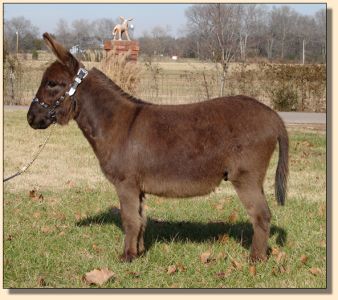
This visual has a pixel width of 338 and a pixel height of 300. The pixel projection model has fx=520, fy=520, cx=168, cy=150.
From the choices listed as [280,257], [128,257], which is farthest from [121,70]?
[280,257]

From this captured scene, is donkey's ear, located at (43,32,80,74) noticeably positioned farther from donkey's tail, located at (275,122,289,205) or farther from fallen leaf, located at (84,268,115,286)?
donkey's tail, located at (275,122,289,205)

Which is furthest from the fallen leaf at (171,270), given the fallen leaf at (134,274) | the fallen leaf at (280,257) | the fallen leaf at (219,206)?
the fallen leaf at (219,206)

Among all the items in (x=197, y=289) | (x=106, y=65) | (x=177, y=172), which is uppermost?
(x=106, y=65)

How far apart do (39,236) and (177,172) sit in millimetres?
2051

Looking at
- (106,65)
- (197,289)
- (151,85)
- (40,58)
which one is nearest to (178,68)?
(151,85)

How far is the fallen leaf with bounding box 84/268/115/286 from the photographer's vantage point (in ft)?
15.9

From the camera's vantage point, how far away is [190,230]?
658 cm

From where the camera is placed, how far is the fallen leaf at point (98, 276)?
4859 millimetres

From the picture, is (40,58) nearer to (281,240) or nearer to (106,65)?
(106,65)

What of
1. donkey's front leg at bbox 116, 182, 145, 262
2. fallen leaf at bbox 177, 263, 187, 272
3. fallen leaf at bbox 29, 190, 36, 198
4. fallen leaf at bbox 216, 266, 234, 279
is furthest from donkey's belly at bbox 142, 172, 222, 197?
fallen leaf at bbox 29, 190, 36, 198

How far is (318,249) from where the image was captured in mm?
5840

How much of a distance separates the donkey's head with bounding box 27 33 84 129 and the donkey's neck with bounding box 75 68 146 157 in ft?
0.45

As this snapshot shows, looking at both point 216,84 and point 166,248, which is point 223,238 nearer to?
point 166,248

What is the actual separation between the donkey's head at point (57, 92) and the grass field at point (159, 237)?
1462mm
